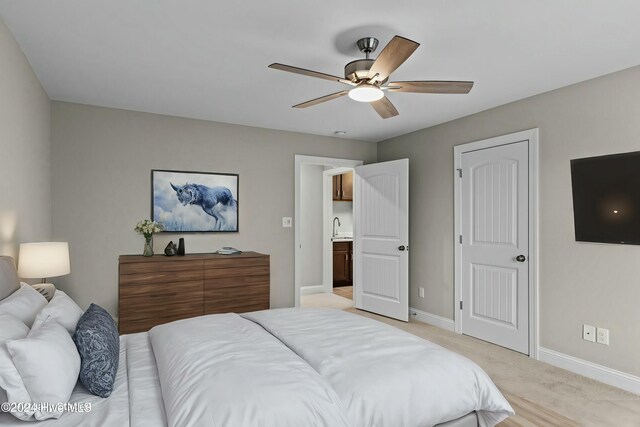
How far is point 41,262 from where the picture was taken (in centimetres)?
266

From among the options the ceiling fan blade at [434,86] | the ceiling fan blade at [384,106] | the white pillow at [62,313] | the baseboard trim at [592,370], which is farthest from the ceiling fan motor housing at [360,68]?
the baseboard trim at [592,370]

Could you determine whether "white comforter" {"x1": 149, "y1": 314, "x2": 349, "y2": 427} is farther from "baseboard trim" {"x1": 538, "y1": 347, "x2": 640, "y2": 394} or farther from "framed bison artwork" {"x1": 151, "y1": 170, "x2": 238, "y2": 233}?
"baseboard trim" {"x1": 538, "y1": 347, "x2": 640, "y2": 394}

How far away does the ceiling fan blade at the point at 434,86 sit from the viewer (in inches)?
97.0

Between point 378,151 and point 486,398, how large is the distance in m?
4.28

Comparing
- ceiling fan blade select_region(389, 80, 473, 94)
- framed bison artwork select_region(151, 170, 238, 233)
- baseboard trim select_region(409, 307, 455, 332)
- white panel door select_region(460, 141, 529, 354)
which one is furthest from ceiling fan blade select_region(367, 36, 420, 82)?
baseboard trim select_region(409, 307, 455, 332)

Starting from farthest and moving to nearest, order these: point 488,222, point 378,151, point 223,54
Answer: point 378,151
point 488,222
point 223,54

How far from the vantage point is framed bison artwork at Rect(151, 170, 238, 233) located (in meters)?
4.29

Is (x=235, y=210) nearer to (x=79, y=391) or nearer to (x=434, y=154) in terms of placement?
(x=434, y=154)

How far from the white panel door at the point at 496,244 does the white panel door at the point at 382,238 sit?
0.78m

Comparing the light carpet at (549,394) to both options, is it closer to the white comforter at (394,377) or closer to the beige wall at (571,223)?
the beige wall at (571,223)

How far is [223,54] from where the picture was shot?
8.98 ft

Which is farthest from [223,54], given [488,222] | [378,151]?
[378,151]

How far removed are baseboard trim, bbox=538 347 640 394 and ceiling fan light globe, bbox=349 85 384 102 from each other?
9.08 feet

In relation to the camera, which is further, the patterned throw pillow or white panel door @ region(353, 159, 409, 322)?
white panel door @ region(353, 159, 409, 322)
